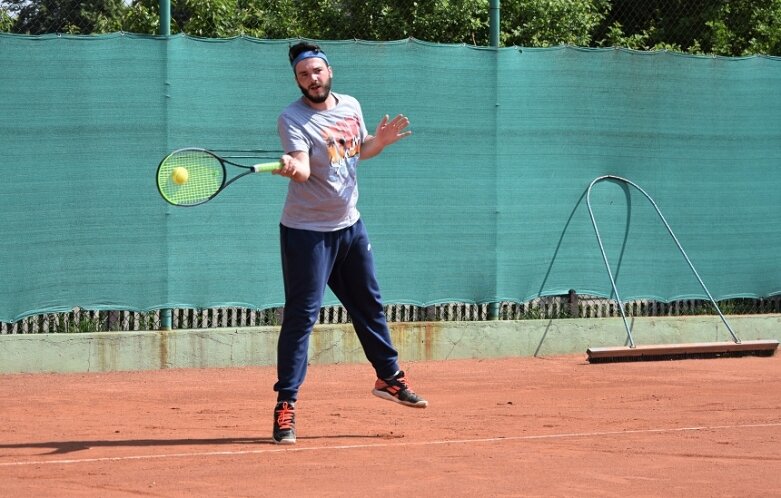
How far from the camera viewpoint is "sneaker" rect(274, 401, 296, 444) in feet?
19.2

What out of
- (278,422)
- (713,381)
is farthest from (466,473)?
(713,381)

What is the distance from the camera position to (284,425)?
5.88 meters

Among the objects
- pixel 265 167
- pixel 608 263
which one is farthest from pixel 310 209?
pixel 608 263

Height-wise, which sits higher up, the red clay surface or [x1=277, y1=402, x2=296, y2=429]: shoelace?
[x1=277, y1=402, x2=296, y2=429]: shoelace

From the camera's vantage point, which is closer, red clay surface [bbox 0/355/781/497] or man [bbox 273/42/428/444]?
red clay surface [bbox 0/355/781/497]

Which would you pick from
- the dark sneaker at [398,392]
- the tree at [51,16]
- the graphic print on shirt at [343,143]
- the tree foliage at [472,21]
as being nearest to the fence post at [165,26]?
the tree at [51,16]

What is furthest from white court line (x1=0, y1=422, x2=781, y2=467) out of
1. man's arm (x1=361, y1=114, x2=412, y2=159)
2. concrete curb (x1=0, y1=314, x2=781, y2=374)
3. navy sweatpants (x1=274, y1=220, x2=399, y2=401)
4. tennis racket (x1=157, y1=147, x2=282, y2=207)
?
concrete curb (x1=0, y1=314, x2=781, y2=374)

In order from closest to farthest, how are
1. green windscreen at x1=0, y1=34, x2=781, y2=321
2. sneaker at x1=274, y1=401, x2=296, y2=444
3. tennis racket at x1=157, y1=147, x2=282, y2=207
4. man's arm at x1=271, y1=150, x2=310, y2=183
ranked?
man's arm at x1=271, y1=150, x2=310, y2=183 → sneaker at x1=274, y1=401, x2=296, y2=444 → tennis racket at x1=157, y1=147, x2=282, y2=207 → green windscreen at x1=0, y1=34, x2=781, y2=321

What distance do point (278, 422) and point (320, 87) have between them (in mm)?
1579

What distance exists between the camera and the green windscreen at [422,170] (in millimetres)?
8703

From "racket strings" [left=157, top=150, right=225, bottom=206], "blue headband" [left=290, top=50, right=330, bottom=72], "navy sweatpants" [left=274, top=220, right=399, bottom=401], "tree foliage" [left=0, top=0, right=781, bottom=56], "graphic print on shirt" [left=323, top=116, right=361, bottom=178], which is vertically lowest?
"navy sweatpants" [left=274, top=220, right=399, bottom=401]

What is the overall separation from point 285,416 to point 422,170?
13.5 ft

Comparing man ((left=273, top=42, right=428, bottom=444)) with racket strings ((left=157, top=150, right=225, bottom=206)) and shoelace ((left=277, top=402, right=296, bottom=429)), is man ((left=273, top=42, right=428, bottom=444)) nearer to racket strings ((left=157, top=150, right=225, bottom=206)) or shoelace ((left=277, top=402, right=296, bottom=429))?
shoelace ((left=277, top=402, right=296, bottom=429))

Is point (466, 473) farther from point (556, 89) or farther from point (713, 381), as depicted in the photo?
point (556, 89)
